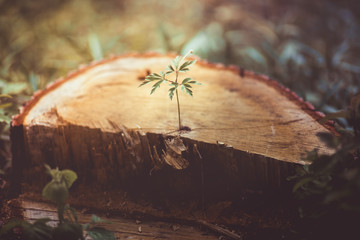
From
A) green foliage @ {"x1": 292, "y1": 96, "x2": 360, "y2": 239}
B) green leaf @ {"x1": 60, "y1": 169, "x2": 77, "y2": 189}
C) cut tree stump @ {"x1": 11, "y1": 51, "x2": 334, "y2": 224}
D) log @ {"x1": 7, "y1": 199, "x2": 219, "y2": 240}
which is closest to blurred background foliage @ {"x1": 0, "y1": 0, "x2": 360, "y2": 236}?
cut tree stump @ {"x1": 11, "y1": 51, "x2": 334, "y2": 224}

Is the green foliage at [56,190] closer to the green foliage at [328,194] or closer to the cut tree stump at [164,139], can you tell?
the cut tree stump at [164,139]

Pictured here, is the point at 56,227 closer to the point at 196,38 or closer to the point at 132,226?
the point at 132,226

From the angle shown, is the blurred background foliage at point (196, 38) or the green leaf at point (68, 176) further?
the blurred background foliage at point (196, 38)

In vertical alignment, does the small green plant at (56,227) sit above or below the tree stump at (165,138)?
below

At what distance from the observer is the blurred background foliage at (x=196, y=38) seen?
2.74 metres

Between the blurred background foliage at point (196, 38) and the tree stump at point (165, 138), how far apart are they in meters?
0.35

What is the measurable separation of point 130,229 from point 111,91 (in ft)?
2.38

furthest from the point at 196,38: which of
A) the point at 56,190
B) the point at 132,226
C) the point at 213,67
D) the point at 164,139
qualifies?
the point at 56,190

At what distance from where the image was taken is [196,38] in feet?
10.0

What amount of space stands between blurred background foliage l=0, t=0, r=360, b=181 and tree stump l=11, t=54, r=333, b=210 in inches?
13.7

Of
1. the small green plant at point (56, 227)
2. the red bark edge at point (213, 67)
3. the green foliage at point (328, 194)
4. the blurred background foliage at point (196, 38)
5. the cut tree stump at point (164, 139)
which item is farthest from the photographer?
the blurred background foliage at point (196, 38)

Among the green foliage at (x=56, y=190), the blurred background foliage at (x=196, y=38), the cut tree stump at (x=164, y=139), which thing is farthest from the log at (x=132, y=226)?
the blurred background foliage at (x=196, y=38)

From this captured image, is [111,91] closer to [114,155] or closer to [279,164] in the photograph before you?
[114,155]

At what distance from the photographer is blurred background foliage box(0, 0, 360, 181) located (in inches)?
108
